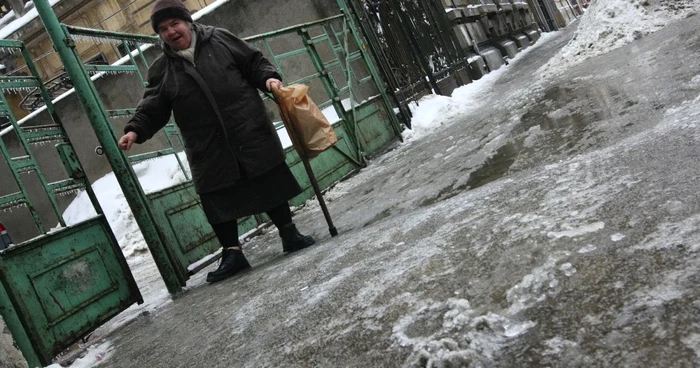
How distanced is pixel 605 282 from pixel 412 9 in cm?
893

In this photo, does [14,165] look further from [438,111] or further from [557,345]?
[438,111]

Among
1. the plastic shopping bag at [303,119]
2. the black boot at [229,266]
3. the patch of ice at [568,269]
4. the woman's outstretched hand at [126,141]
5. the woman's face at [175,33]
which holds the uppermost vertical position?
the woman's face at [175,33]

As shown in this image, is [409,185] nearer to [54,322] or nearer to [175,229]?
[175,229]

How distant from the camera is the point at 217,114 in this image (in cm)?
313

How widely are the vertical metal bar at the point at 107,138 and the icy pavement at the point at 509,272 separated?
341 mm

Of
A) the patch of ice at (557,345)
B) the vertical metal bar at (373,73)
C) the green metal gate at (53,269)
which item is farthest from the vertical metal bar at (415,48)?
the patch of ice at (557,345)

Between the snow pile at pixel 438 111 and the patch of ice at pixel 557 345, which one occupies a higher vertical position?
the snow pile at pixel 438 111

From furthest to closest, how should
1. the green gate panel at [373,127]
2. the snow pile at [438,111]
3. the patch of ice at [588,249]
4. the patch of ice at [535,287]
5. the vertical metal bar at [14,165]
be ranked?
the snow pile at [438,111] → the green gate panel at [373,127] → the vertical metal bar at [14,165] → the patch of ice at [588,249] → the patch of ice at [535,287]

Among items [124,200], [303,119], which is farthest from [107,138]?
[124,200]

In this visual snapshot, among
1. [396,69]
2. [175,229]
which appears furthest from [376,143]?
[175,229]

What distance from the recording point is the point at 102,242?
332 cm

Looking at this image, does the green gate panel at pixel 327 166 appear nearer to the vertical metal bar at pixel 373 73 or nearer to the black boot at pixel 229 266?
the vertical metal bar at pixel 373 73

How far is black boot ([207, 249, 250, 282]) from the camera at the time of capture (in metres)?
3.34

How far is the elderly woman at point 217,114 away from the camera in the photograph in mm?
3135
